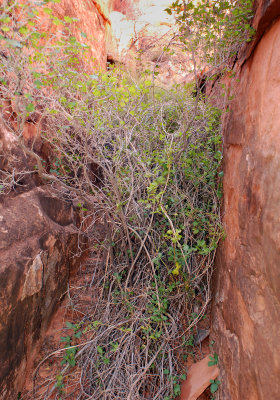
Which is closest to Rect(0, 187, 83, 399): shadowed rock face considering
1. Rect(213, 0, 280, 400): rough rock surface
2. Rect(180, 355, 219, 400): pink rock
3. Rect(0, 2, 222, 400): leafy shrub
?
Rect(0, 2, 222, 400): leafy shrub

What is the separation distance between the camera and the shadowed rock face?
190cm

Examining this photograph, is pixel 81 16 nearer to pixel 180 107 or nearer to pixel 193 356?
pixel 180 107

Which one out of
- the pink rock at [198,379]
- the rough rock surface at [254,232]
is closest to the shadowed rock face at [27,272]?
the pink rock at [198,379]

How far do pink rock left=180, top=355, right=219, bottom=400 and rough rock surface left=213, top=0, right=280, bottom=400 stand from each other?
0.14 meters

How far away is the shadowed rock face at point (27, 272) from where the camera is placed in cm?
190

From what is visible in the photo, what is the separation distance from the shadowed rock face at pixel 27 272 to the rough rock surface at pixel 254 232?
1.61 meters

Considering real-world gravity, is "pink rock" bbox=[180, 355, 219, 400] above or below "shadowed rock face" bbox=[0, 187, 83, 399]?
below

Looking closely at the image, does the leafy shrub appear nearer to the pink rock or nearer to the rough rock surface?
the pink rock

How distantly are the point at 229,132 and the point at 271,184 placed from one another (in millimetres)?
1065

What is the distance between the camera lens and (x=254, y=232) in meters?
1.50

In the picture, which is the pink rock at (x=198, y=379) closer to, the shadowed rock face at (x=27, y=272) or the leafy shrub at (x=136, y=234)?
the leafy shrub at (x=136, y=234)

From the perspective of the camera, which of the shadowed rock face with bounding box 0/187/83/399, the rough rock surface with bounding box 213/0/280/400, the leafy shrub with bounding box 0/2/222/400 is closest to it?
the rough rock surface with bounding box 213/0/280/400

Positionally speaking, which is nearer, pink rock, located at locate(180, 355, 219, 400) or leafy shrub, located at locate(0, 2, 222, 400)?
pink rock, located at locate(180, 355, 219, 400)

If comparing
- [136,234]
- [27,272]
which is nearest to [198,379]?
[136,234]
